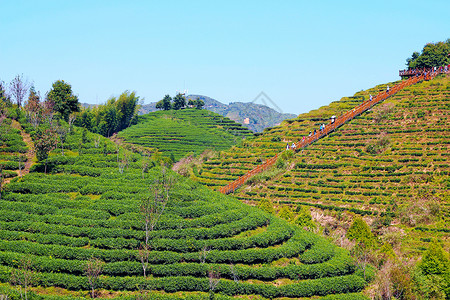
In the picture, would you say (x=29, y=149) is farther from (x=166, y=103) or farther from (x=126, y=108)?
(x=166, y=103)

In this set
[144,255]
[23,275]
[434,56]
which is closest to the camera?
[23,275]

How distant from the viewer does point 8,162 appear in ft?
122

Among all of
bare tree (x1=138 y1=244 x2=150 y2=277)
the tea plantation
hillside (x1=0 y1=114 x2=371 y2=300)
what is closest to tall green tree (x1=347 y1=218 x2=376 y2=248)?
hillside (x1=0 y1=114 x2=371 y2=300)

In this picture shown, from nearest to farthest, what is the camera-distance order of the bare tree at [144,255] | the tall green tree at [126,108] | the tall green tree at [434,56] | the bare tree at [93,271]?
the bare tree at [93,271] < the bare tree at [144,255] < the tall green tree at [434,56] < the tall green tree at [126,108]

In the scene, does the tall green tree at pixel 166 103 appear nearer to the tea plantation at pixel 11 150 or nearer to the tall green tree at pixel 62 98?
the tall green tree at pixel 62 98

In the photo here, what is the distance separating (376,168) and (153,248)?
2707 centimetres

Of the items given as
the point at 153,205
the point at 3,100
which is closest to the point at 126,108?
the point at 3,100

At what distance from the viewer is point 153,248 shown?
92.8 feet

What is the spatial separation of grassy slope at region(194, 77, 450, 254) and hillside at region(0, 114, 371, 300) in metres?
10.8

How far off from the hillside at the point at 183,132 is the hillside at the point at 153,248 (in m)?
37.2

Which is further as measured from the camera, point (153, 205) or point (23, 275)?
point (153, 205)

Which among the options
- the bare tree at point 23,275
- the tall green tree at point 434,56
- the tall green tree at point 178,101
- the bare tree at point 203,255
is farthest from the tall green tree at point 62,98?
the tall green tree at point 178,101

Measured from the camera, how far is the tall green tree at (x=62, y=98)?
169ft

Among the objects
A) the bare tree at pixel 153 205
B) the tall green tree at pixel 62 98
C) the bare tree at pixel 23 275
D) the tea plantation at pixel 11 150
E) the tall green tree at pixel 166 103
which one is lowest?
the bare tree at pixel 23 275
